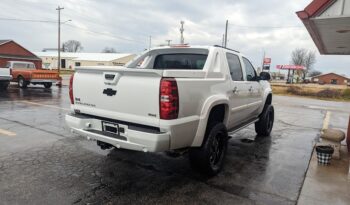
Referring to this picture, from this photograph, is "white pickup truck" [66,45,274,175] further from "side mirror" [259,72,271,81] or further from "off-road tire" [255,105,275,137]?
"off-road tire" [255,105,275,137]

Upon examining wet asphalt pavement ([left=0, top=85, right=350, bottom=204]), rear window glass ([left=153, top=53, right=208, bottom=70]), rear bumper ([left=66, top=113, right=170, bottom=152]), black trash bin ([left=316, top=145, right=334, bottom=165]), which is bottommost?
wet asphalt pavement ([left=0, top=85, right=350, bottom=204])

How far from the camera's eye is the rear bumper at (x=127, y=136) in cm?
352

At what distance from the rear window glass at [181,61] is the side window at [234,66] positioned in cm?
51

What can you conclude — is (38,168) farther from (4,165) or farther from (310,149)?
(310,149)

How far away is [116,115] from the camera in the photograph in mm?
3914

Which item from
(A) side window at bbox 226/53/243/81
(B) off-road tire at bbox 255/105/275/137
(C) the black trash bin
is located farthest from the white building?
(C) the black trash bin

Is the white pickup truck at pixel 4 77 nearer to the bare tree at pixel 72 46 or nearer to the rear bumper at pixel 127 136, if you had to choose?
the rear bumper at pixel 127 136

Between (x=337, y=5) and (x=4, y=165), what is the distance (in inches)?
223

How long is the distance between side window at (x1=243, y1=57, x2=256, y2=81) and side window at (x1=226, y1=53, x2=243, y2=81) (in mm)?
433

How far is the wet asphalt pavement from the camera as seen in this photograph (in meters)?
3.68

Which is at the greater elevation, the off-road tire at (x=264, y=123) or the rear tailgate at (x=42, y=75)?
the rear tailgate at (x=42, y=75)

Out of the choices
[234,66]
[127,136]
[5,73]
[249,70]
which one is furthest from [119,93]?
[5,73]

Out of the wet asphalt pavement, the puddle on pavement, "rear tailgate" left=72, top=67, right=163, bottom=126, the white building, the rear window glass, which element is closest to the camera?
"rear tailgate" left=72, top=67, right=163, bottom=126

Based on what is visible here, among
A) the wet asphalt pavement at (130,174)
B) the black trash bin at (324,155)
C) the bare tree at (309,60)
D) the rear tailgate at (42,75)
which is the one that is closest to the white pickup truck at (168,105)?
the wet asphalt pavement at (130,174)
